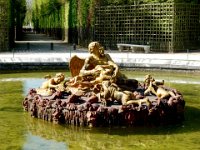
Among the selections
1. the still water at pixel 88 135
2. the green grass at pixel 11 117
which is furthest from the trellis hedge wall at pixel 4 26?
the still water at pixel 88 135

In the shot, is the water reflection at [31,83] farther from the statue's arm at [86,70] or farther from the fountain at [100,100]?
the statue's arm at [86,70]

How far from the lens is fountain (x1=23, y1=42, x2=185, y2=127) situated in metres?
11.5

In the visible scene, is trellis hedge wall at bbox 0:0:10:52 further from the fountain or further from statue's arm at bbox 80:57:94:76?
statue's arm at bbox 80:57:94:76

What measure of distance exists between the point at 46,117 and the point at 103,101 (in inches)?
67.8

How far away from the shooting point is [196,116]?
13.2m

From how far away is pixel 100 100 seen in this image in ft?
39.4

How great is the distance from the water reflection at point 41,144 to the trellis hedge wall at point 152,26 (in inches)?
930

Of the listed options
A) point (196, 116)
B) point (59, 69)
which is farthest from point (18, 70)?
point (196, 116)

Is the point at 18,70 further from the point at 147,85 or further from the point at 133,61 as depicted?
the point at 147,85

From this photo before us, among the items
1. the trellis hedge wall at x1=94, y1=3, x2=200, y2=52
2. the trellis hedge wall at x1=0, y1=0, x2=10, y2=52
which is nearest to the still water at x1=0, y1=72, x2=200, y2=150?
the trellis hedge wall at x1=94, y1=3, x2=200, y2=52

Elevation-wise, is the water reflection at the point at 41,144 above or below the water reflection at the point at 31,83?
below

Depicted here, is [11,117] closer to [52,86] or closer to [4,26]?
[52,86]

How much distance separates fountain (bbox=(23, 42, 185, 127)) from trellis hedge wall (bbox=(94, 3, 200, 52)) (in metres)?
A: 19.9

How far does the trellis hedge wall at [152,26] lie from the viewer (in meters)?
33.4
